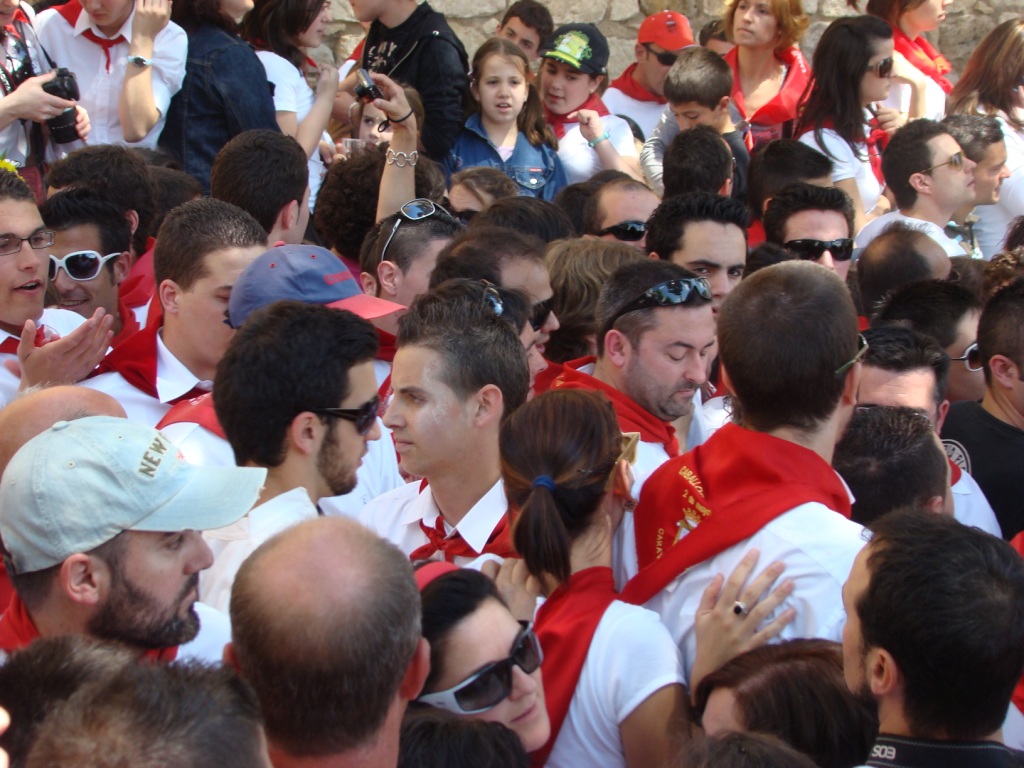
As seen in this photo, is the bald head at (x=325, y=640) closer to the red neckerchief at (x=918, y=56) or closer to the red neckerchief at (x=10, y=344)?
the red neckerchief at (x=10, y=344)

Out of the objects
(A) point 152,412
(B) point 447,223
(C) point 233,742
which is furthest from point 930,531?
(B) point 447,223

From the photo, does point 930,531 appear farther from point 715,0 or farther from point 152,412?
point 715,0

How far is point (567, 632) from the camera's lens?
207cm

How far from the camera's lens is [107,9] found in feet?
15.9

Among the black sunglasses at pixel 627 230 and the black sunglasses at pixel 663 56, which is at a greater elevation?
the black sunglasses at pixel 627 230

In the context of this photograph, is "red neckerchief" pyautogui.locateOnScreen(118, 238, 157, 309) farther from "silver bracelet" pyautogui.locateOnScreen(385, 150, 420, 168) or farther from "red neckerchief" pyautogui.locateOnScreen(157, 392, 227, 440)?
"red neckerchief" pyautogui.locateOnScreen(157, 392, 227, 440)

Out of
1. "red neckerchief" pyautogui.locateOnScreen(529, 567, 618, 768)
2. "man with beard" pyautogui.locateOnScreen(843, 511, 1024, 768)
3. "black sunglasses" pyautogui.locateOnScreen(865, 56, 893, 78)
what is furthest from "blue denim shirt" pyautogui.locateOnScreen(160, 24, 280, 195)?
"man with beard" pyautogui.locateOnScreen(843, 511, 1024, 768)

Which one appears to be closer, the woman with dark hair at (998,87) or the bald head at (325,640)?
the bald head at (325,640)

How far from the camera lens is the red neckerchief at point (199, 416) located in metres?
2.84

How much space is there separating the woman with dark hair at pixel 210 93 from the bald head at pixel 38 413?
2.74 m

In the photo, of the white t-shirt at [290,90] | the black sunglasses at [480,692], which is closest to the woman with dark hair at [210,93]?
the white t-shirt at [290,90]

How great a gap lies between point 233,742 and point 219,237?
7.63 ft

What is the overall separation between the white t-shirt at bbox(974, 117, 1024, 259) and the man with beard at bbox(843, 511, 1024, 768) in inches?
172

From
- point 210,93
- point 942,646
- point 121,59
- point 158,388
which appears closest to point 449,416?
point 158,388
